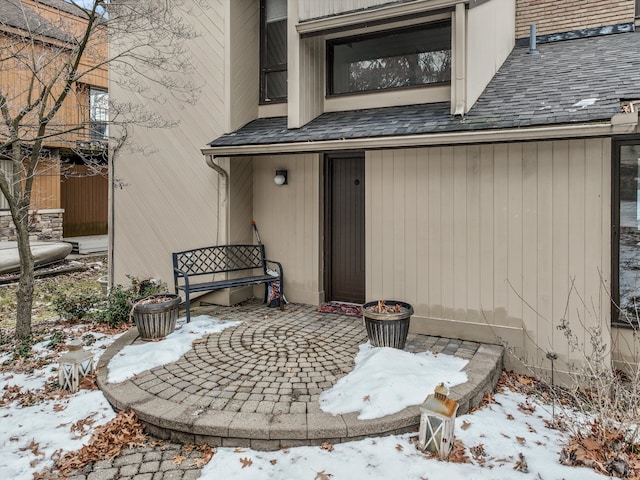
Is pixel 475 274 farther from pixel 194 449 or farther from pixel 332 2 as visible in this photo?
pixel 332 2

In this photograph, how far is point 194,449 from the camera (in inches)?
128

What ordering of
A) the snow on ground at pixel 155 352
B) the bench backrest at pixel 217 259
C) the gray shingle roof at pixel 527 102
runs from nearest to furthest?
the snow on ground at pixel 155 352 < the gray shingle roof at pixel 527 102 < the bench backrest at pixel 217 259

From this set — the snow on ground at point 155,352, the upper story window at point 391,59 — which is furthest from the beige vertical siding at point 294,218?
the snow on ground at point 155,352

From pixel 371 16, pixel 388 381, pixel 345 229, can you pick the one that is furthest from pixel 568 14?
pixel 388 381

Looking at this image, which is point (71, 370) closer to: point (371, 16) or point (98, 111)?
point (98, 111)

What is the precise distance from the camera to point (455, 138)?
15.4ft

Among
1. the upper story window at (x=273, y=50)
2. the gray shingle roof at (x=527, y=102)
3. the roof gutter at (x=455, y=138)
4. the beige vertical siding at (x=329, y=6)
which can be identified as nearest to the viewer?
the roof gutter at (x=455, y=138)

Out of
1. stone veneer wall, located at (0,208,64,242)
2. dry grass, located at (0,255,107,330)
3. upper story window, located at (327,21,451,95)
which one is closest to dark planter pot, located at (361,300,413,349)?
upper story window, located at (327,21,451,95)

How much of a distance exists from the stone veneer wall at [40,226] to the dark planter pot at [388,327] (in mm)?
12232

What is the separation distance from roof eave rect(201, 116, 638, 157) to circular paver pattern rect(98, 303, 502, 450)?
2.36 meters

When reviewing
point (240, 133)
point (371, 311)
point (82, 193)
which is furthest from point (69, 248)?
point (371, 311)

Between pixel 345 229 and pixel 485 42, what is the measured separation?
3.31m

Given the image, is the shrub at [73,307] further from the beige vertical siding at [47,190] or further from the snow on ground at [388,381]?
the beige vertical siding at [47,190]

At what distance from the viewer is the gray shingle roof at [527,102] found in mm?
4527
